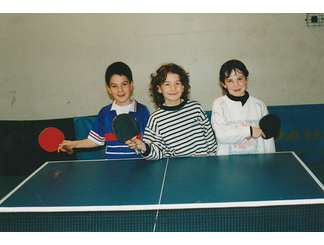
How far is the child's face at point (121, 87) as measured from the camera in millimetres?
3709

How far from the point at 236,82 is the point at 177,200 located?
1.39m

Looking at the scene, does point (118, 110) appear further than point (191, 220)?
Yes

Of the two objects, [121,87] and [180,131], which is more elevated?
[121,87]

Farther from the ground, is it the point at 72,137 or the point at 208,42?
the point at 208,42

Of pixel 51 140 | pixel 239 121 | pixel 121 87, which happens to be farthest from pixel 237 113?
pixel 51 140

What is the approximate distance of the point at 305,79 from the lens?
15.9 ft

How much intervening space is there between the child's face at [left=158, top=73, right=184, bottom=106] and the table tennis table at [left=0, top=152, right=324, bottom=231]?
64 centimetres

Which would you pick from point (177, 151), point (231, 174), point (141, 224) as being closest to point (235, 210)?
point (231, 174)

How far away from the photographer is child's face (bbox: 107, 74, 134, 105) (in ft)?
12.2

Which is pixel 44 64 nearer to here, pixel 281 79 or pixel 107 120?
pixel 107 120

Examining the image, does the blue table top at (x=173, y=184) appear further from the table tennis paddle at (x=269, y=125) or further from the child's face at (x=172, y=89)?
the child's face at (x=172, y=89)

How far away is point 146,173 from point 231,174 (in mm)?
640

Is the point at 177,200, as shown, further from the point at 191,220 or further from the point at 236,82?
the point at 236,82

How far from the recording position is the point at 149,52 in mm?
4859
